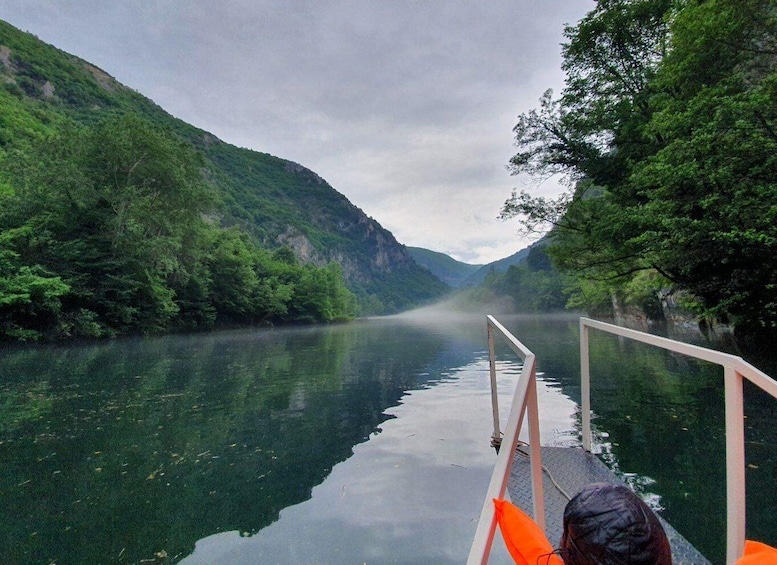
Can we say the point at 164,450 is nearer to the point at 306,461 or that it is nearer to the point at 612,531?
the point at 306,461

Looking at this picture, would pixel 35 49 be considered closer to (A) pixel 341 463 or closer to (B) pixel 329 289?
(B) pixel 329 289

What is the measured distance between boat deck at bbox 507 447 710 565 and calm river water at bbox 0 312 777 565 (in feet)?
1.60

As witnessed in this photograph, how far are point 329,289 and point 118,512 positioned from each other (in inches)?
2769

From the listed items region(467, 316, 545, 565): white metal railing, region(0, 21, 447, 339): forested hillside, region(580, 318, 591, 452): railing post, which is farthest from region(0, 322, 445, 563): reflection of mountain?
region(0, 21, 447, 339): forested hillside

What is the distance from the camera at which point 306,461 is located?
6.16 metres

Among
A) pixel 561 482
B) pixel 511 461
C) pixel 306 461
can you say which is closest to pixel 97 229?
pixel 306 461

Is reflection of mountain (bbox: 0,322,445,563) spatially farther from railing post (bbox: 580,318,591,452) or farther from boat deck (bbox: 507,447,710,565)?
railing post (bbox: 580,318,591,452)

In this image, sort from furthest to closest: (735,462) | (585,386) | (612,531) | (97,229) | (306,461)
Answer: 1. (97,229)
2. (306,461)
3. (585,386)
4. (735,462)
5. (612,531)

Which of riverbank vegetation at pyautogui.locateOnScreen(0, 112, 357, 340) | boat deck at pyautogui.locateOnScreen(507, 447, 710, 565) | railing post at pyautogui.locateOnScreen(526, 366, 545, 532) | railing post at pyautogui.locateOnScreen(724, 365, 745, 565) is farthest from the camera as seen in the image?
riverbank vegetation at pyautogui.locateOnScreen(0, 112, 357, 340)

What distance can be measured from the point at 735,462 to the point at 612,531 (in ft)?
6.36

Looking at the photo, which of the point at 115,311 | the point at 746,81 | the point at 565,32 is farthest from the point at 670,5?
the point at 115,311

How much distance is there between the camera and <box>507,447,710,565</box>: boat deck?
333 cm

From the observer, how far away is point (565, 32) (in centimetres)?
1802

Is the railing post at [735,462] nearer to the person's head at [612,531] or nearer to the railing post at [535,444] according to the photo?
the railing post at [535,444]
